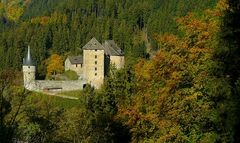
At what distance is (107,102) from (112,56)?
5231 cm

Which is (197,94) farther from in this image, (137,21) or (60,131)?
(137,21)

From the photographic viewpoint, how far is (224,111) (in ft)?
63.2

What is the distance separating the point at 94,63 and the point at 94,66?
45 centimetres

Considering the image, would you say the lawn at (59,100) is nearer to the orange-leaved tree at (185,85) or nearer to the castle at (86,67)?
the castle at (86,67)

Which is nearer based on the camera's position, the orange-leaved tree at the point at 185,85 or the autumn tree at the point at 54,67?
the orange-leaved tree at the point at 185,85

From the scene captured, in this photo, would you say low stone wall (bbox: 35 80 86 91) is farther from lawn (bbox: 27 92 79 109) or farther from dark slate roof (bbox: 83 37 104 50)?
dark slate roof (bbox: 83 37 104 50)

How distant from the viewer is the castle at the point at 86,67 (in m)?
74.2

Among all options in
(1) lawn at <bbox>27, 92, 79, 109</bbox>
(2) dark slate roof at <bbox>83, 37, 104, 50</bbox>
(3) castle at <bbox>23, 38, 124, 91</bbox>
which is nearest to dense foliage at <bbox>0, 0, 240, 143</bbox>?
(1) lawn at <bbox>27, 92, 79, 109</bbox>

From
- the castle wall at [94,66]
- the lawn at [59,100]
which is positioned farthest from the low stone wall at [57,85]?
the lawn at [59,100]

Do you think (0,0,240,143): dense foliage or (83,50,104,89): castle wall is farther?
(83,50,104,89): castle wall

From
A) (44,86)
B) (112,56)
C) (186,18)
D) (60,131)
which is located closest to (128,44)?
(112,56)

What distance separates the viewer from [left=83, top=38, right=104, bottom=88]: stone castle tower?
79.1m

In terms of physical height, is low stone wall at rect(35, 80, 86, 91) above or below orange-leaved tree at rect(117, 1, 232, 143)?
below

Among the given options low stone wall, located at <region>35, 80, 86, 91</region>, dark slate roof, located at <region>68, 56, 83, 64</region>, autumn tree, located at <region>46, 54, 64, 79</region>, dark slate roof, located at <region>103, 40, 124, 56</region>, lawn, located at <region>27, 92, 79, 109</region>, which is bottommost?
lawn, located at <region>27, 92, 79, 109</region>
